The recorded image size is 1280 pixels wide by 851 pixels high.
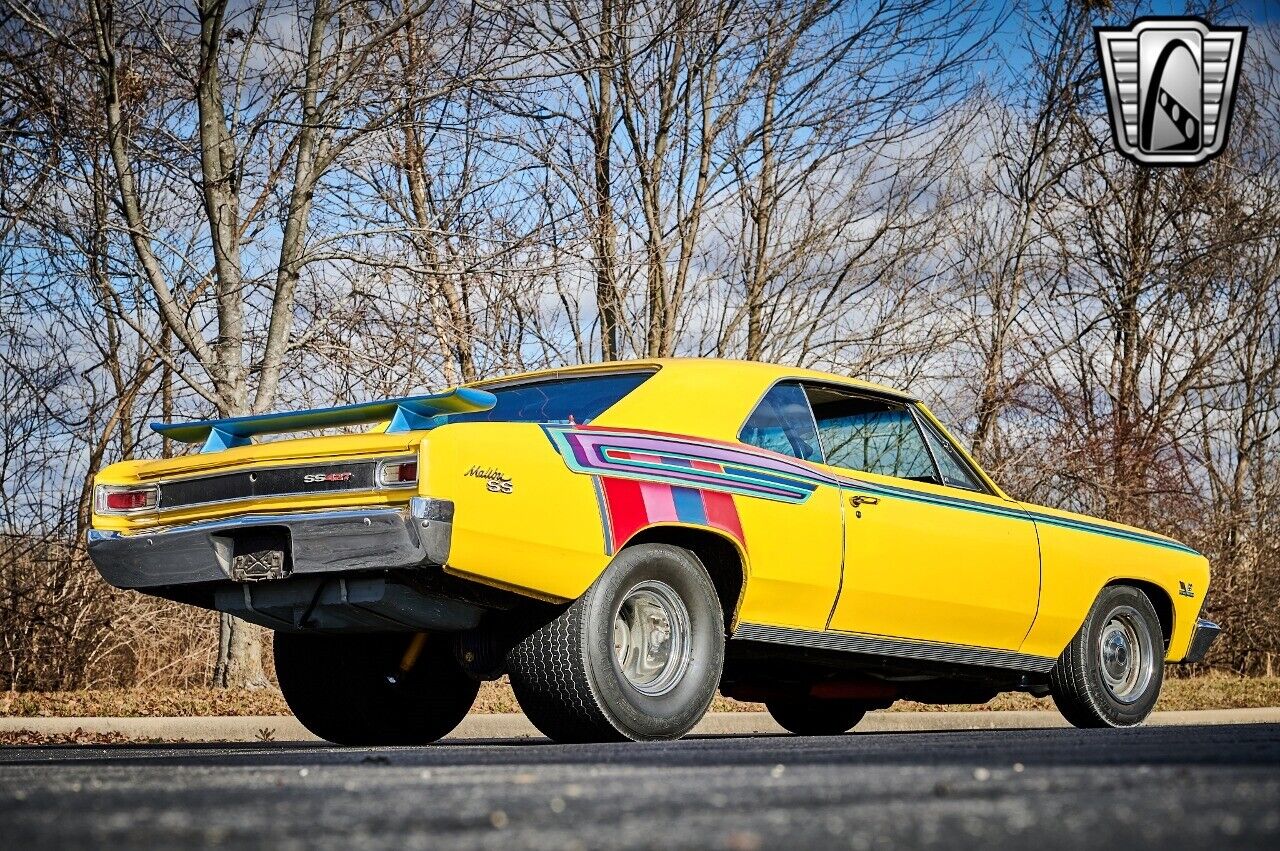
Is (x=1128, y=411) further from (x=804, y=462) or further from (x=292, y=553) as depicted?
(x=292, y=553)

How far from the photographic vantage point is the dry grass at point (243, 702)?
10.1m

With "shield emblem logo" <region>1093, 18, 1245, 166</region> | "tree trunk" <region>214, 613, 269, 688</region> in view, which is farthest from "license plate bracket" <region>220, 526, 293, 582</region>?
"shield emblem logo" <region>1093, 18, 1245, 166</region>

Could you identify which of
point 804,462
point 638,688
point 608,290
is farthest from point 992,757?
point 608,290

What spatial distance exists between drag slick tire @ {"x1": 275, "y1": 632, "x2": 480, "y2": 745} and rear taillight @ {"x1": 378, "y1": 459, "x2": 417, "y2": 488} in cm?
150

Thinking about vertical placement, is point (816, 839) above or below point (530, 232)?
below

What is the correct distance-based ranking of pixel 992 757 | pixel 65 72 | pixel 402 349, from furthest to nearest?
pixel 402 349 < pixel 65 72 < pixel 992 757

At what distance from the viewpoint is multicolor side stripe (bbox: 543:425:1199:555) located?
229 inches

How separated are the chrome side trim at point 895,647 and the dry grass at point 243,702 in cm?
404

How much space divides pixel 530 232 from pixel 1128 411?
926 centimetres

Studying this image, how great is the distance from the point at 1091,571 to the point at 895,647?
164 centimetres

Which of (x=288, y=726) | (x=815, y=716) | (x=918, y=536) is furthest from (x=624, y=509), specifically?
(x=288, y=726)

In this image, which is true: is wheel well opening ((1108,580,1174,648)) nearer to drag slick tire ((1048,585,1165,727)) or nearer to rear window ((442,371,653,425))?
drag slick tire ((1048,585,1165,727))

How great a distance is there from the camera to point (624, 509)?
5840mm

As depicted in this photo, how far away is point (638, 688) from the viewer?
19.4 feet
